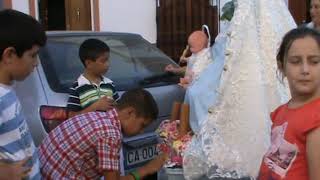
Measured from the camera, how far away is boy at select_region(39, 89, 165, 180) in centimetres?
276

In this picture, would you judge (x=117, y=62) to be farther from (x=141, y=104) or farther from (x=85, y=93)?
(x=141, y=104)

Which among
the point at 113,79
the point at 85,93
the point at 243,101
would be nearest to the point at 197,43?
the point at 113,79

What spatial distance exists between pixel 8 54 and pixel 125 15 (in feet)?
26.4

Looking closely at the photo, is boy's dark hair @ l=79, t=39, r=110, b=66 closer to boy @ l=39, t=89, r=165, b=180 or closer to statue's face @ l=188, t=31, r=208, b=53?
statue's face @ l=188, t=31, r=208, b=53

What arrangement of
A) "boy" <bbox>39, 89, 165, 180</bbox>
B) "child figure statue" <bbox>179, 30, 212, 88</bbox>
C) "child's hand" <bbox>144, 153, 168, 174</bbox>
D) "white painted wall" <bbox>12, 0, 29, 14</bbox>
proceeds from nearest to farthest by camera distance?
1. "boy" <bbox>39, 89, 165, 180</bbox>
2. "child's hand" <bbox>144, 153, 168, 174</bbox>
3. "child figure statue" <bbox>179, 30, 212, 88</bbox>
4. "white painted wall" <bbox>12, 0, 29, 14</bbox>

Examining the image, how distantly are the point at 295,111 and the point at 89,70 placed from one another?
2.30m

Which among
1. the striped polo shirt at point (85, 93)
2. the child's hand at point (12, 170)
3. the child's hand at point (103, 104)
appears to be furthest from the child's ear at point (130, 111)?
the striped polo shirt at point (85, 93)

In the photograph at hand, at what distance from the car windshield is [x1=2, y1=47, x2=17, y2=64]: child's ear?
1940mm

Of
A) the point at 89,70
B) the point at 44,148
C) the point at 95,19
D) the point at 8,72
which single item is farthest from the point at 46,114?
the point at 95,19

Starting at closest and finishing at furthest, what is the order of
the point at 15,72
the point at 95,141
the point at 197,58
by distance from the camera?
the point at 15,72, the point at 95,141, the point at 197,58

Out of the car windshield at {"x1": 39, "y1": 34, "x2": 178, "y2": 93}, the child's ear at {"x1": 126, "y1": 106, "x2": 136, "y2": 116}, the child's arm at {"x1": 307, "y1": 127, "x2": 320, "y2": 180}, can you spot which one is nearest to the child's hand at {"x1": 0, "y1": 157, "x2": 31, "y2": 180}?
the child's ear at {"x1": 126, "y1": 106, "x2": 136, "y2": 116}

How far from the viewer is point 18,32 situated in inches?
87.4

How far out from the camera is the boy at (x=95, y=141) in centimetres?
276

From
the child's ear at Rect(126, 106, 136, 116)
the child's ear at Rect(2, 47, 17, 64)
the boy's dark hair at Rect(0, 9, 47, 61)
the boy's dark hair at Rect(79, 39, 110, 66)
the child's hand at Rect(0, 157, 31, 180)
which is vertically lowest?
the child's hand at Rect(0, 157, 31, 180)
